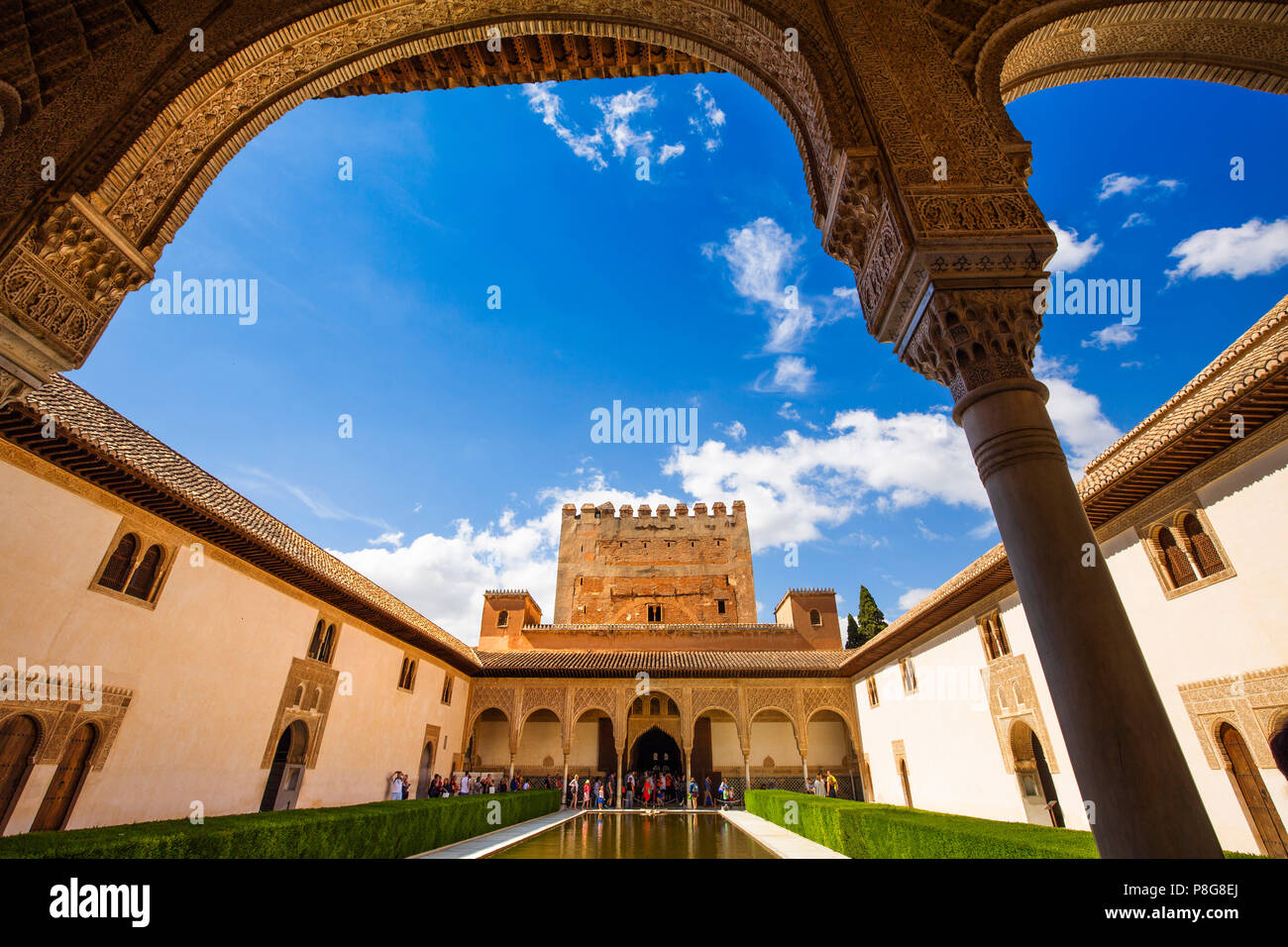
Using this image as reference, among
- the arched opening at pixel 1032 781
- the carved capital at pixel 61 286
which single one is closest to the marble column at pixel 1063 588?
the carved capital at pixel 61 286

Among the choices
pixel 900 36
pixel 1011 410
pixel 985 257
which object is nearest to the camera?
pixel 1011 410

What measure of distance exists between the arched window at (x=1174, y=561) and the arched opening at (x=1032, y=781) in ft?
12.2

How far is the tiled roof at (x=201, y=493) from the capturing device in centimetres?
693

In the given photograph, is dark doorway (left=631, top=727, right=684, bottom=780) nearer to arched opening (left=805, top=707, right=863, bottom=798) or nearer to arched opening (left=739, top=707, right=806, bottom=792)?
arched opening (left=739, top=707, right=806, bottom=792)

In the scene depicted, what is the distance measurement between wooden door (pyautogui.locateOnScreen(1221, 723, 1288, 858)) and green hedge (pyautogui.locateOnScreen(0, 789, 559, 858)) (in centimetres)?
974

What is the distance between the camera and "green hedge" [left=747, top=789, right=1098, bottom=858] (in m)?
4.81

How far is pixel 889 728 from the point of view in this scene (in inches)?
611

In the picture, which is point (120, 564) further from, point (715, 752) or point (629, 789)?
point (715, 752)

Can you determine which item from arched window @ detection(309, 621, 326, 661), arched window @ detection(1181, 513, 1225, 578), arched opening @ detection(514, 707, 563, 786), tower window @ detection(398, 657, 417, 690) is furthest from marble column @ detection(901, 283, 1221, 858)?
arched opening @ detection(514, 707, 563, 786)

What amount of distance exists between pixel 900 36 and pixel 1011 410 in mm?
3189

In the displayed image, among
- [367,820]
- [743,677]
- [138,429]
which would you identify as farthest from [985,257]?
[743,677]

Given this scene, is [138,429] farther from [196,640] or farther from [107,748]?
[107,748]

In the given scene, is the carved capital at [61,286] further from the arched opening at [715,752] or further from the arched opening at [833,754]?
the arched opening at [715,752]
